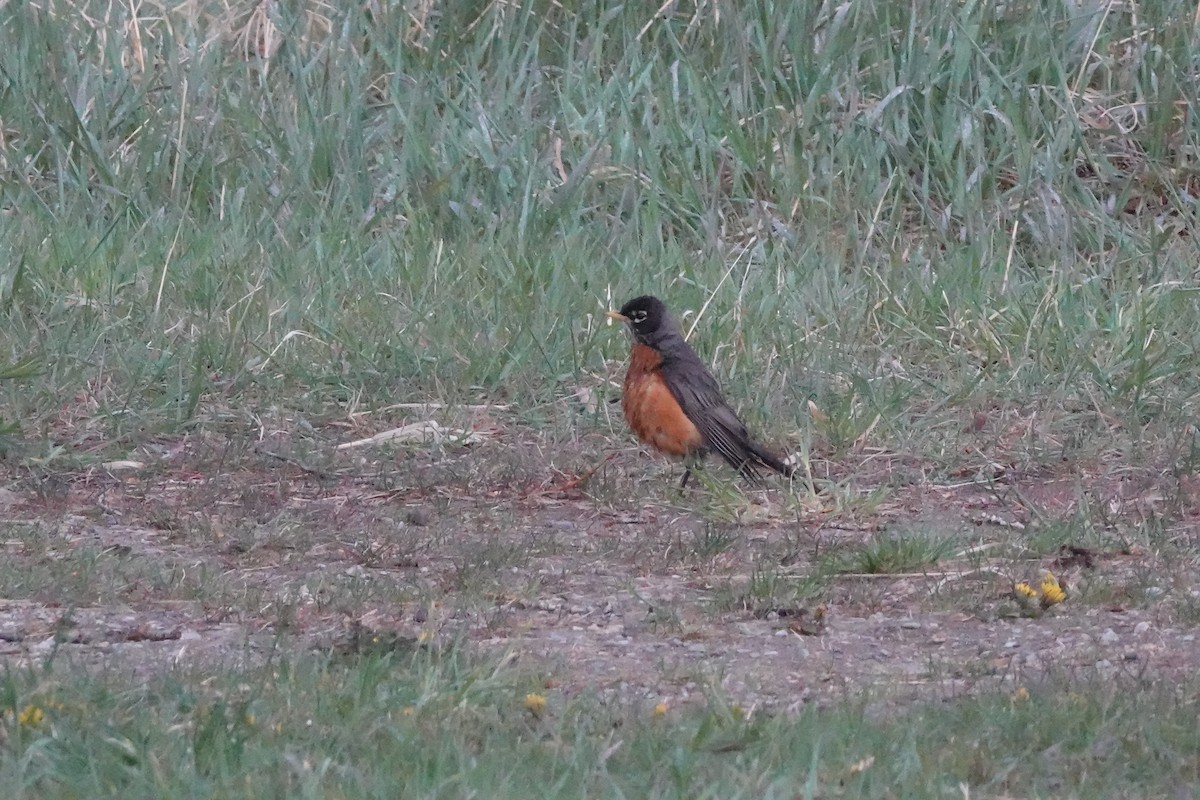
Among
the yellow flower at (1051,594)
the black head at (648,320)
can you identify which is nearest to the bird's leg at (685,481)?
the black head at (648,320)

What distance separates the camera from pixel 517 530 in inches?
233

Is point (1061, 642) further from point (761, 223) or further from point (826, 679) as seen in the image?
point (761, 223)

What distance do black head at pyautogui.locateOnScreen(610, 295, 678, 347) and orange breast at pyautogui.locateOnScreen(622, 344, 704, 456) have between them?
0.14 metres

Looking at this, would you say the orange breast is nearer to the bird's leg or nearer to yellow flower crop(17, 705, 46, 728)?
the bird's leg

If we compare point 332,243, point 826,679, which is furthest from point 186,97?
point 826,679

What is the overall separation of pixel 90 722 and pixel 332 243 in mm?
5227

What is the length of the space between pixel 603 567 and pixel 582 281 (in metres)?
2.88

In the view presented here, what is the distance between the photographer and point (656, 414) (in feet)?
20.8

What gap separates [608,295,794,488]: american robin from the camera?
20.5 feet

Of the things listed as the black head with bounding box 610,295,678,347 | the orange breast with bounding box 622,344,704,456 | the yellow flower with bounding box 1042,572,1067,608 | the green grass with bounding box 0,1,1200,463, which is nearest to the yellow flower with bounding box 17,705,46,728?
the yellow flower with bounding box 1042,572,1067,608

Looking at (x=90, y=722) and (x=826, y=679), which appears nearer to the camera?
(x=90, y=722)

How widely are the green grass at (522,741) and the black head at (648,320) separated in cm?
281

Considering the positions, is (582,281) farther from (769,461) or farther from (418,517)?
(418,517)

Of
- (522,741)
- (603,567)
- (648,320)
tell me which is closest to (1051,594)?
(603,567)
